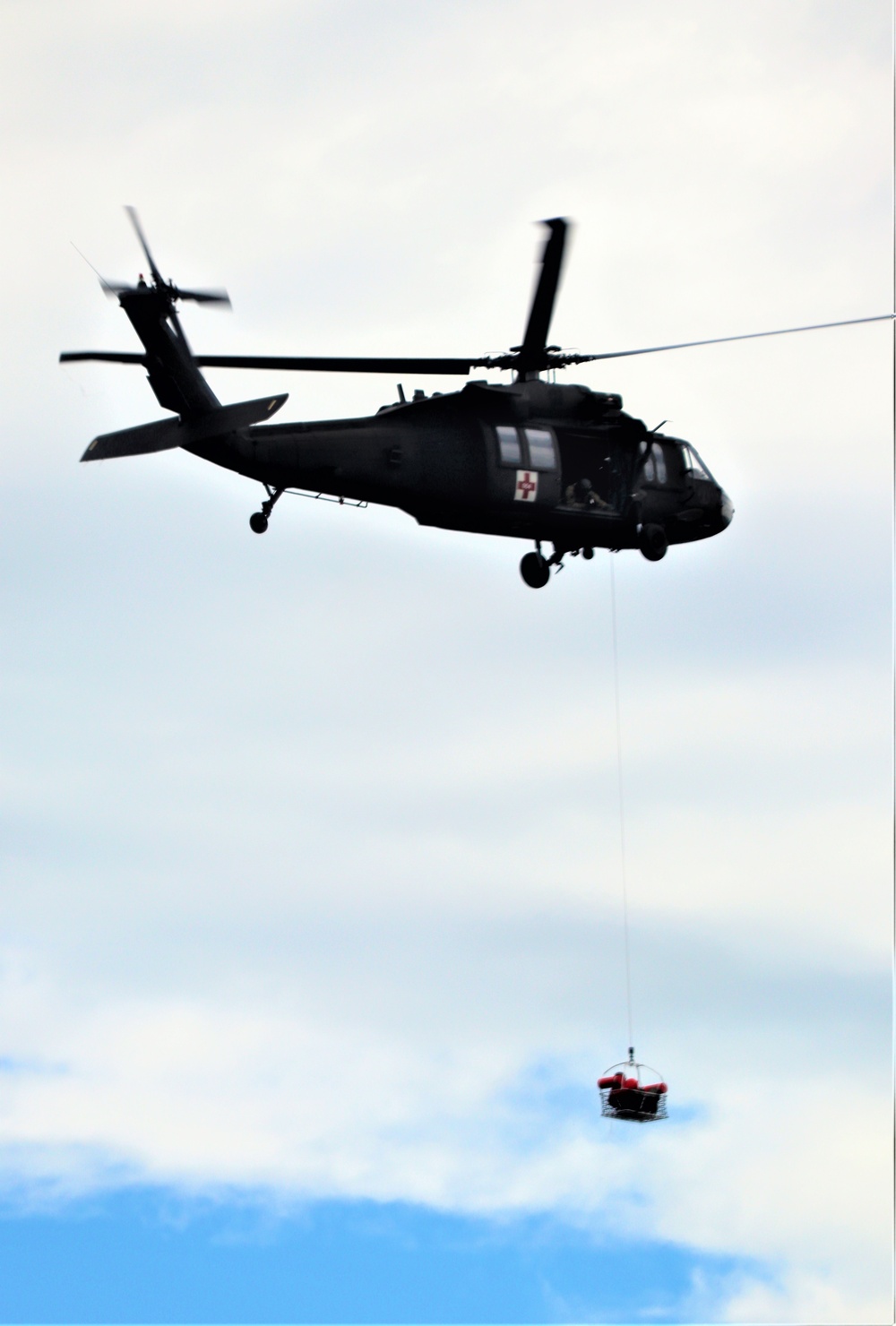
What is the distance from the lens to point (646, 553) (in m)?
44.9

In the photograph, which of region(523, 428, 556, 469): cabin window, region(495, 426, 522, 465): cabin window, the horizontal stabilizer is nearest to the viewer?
the horizontal stabilizer

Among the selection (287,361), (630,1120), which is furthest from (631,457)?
(630,1120)

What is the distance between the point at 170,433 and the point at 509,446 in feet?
22.7

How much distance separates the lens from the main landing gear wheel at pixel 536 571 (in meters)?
44.4

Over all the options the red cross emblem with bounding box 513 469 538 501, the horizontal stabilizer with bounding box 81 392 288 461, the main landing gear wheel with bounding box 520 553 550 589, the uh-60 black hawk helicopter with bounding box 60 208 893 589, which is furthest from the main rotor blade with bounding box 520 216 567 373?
the horizontal stabilizer with bounding box 81 392 288 461

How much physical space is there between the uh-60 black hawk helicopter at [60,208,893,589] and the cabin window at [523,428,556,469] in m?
0.02

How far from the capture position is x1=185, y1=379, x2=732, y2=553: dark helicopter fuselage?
40.9m

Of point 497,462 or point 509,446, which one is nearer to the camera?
point 497,462

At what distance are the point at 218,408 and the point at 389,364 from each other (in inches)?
193

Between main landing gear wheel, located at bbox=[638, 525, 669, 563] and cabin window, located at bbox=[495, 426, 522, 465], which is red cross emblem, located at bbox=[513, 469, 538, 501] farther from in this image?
main landing gear wheel, located at bbox=[638, 525, 669, 563]

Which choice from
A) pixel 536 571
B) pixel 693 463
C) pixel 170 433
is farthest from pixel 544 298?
pixel 170 433

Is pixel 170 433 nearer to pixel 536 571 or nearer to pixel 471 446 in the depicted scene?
pixel 471 446

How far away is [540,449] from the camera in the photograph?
Result: 43.4m

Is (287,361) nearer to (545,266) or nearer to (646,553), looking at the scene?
(545,266)
